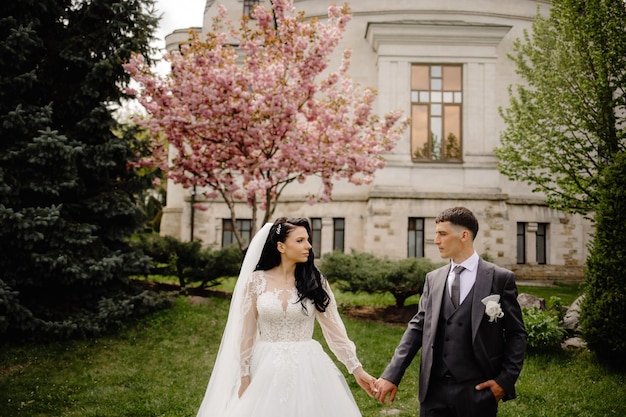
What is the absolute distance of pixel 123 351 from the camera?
9.16 meters

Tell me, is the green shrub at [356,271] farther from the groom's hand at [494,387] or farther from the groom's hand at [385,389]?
the groom's hand at [494,387]

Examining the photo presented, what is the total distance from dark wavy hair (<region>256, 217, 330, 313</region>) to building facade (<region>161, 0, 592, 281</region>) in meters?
12.9

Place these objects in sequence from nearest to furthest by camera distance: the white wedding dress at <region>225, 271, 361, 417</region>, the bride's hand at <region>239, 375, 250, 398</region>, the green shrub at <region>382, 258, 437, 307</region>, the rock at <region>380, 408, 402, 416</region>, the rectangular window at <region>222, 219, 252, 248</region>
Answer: the white wedding dress at <region>225, 271, 361, 417</region>
the bride's hand at <region>239, 375, 250, 398</region>
the rock at <region>380, 408, 402, 416</region>
the green shrub at <region>382, 258, 437, 307</region>
the rectangular window at <region>222, 219, 252, 248</region>

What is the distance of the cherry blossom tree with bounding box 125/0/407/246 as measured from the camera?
429 inches

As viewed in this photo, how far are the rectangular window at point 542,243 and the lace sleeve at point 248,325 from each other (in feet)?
54.9

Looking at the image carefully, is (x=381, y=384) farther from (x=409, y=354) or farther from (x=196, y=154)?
(x=196, y=154)

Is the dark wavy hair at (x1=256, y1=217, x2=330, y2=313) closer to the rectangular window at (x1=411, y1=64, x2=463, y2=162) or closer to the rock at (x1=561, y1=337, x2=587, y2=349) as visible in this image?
the rock at (x1=561, y1=337, x2=587, y2=349)

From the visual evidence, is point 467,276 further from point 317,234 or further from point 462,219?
point 317,234

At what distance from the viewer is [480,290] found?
380cm

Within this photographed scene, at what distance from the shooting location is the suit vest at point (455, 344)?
146 inches

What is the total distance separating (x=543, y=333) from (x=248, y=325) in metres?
6.07

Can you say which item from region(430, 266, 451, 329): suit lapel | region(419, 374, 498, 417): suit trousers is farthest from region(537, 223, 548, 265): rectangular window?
region(419, 374, 498, 417): suit trousers

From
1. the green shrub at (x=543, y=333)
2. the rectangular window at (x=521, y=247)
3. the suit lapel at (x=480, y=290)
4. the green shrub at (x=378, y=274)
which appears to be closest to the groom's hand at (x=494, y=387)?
the suit lapel at (x=480, y=290)

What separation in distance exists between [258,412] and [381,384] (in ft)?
3.17
